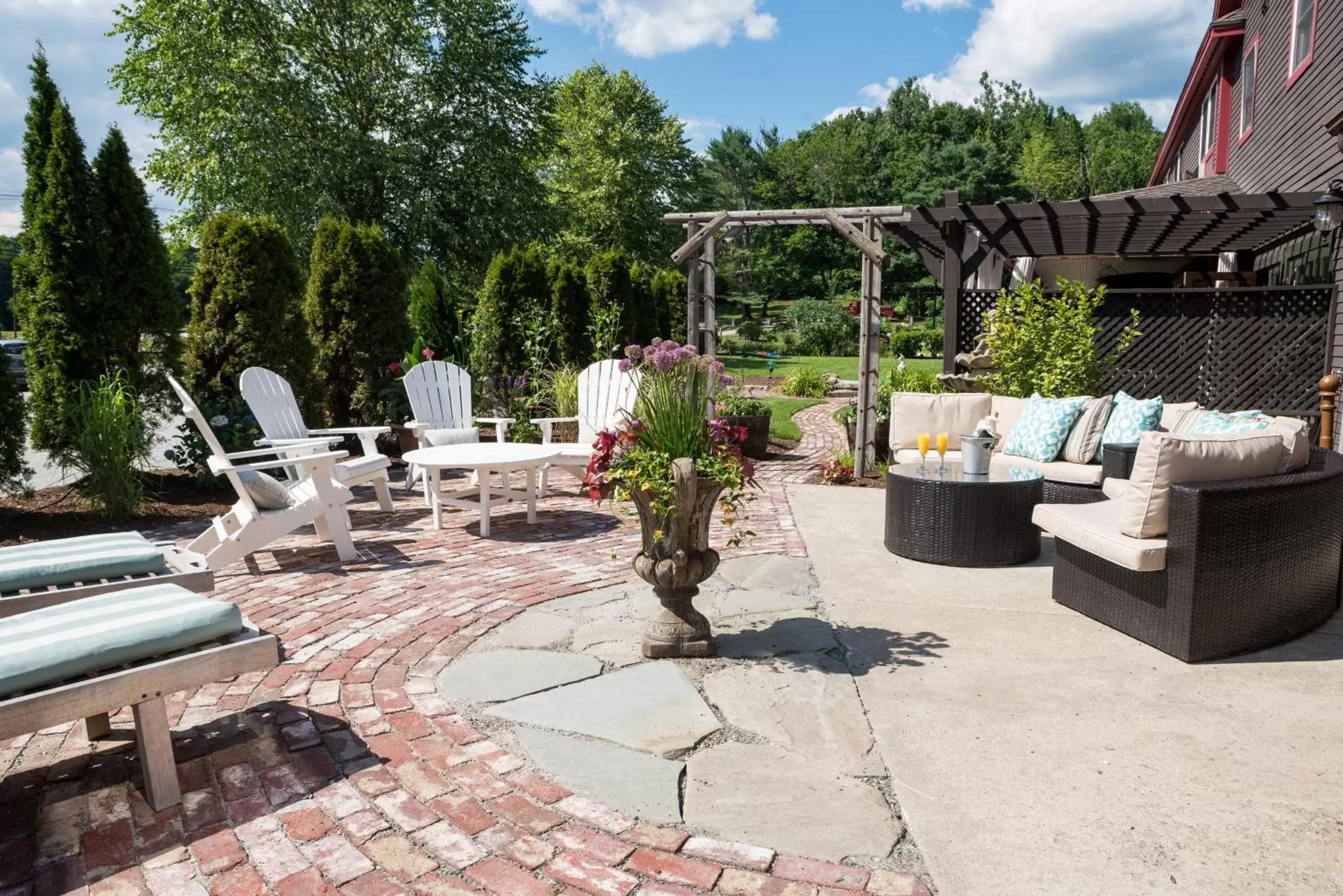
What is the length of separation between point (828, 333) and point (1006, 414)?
18.1 metres

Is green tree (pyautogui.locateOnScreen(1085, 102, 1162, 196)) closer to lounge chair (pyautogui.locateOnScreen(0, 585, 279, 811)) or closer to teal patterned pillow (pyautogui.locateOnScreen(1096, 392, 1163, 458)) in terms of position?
teal patterned pillow (pyautogui.locateOnScreen(1096, 392, 1163, 458))

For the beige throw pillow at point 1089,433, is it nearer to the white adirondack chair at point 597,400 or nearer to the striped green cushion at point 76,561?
the white adirondack chair at point 597,400

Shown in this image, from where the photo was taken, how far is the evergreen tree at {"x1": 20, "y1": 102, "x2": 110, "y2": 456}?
5.95 metres

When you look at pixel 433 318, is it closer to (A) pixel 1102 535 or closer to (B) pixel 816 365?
(A) pixel 1102 535

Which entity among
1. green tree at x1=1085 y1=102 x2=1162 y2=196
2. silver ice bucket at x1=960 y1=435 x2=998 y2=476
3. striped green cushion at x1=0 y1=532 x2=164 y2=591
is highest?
green tree at x1=1085 y1=102 x2=1162 y2=196

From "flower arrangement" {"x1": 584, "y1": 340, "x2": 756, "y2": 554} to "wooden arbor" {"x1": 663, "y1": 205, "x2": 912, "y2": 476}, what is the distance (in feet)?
13.0

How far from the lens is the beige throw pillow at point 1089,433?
557 cm

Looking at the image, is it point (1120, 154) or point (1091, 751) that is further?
point (1120, 154)

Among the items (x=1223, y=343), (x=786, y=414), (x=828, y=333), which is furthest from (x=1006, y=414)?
(x=828, y=333)

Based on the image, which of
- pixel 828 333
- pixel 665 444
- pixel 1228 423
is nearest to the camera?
pixel 665 444

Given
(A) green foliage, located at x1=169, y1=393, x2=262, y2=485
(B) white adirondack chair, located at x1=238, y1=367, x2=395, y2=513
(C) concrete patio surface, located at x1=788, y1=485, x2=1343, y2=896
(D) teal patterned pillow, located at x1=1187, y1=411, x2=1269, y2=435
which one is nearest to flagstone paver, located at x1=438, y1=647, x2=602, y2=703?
(C) concrete patio surface, located at x1=788, y1=485, x2=1343, y2=896

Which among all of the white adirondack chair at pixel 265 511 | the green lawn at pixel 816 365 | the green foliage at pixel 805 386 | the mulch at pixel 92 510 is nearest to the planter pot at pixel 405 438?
the mulch at pixel 92 510

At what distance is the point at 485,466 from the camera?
5.39m

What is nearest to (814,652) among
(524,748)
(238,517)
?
(524,748)
